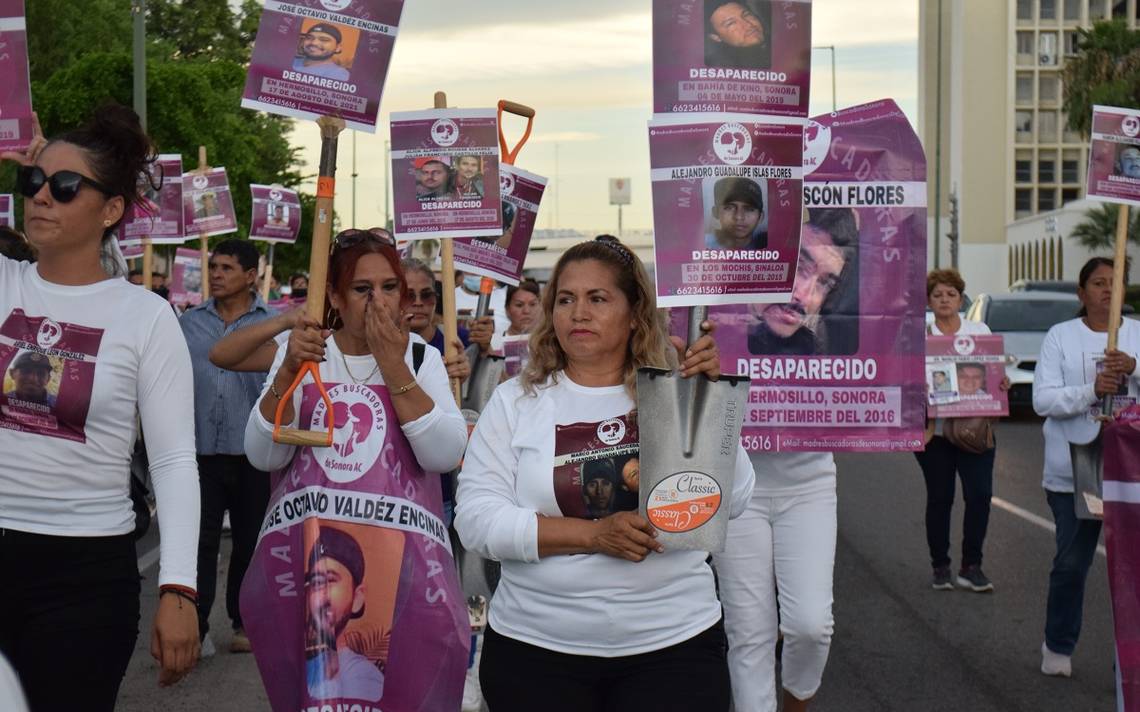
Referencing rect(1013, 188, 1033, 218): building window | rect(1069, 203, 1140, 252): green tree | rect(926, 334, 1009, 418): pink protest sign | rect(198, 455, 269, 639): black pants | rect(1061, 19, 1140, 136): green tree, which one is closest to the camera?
rect(198, 455, 269, 639): black pants

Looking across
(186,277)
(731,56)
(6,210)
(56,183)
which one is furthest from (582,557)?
(186,277)

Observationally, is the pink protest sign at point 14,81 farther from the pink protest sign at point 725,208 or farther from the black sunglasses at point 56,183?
the pink protest sign at point 725,208

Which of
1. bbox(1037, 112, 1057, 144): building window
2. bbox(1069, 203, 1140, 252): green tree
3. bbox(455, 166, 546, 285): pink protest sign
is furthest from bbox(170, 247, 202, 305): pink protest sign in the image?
bbox(1037, 112, 1057, 144): building window

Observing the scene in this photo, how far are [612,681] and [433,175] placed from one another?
389 cm

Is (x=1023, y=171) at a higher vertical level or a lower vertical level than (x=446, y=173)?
higher

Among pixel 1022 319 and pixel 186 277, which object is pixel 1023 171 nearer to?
pixel 1022 319

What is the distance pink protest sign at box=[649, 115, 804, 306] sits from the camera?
483 cm

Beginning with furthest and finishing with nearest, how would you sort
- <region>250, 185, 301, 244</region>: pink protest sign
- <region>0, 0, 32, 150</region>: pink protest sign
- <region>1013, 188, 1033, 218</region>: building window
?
<region>1013, 188, 1033, 218</region>: building window → <region>250, 185, 301, 244</region>: pink protest sign → <region>0, 0, 32, 150</region>: pink protest sign

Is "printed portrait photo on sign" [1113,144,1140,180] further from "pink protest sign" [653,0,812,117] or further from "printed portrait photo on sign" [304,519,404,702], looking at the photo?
"printed portrait photo on sign" [304,519,404,702]

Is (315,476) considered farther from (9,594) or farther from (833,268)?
(833,268)

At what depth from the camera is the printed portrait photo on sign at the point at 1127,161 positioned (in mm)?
8602

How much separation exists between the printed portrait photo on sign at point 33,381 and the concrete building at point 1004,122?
103 m

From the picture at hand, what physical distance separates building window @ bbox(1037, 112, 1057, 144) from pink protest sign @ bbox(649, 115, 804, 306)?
111540 mm

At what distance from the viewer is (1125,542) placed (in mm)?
6230
